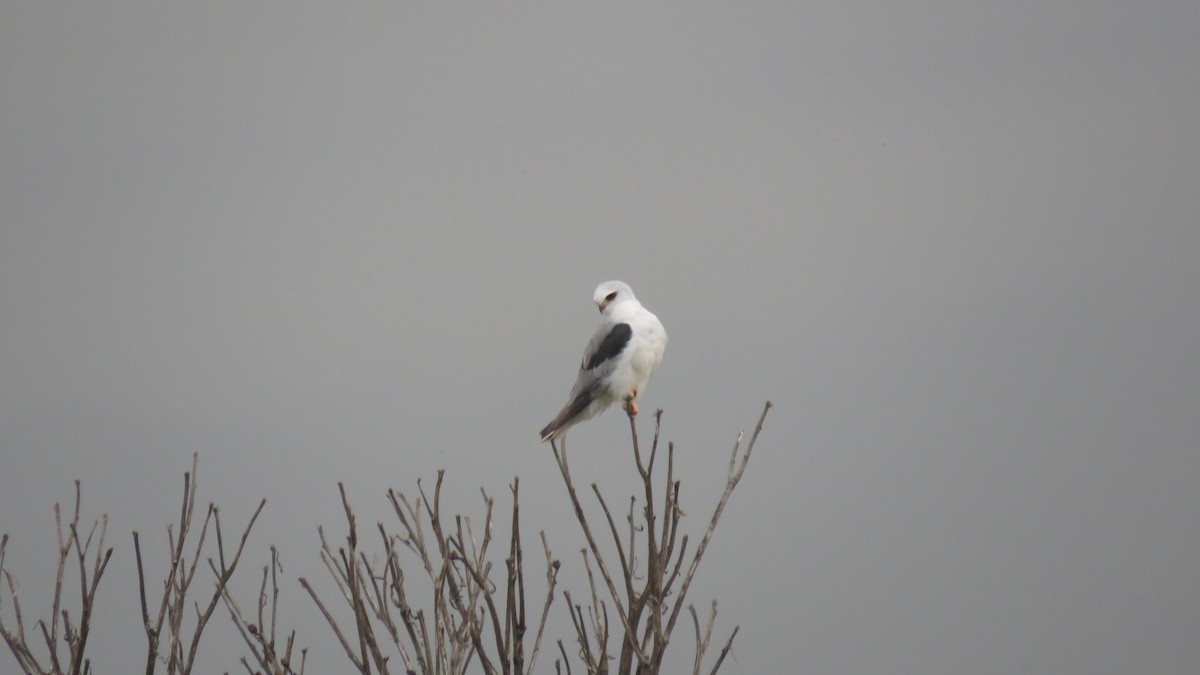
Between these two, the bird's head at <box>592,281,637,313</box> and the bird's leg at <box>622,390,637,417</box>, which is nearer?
the bird's leg at <box>622,390,637,417</box>

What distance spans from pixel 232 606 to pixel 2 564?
373mm

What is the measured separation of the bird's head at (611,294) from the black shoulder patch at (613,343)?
0.11 meters

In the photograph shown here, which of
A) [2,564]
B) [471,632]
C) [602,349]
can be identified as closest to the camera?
[471,632]

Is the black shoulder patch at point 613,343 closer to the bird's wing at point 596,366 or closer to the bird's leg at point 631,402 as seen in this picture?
the bird's wing at point 596,366

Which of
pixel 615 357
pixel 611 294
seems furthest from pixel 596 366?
pixel 611 294

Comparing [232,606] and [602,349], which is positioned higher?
[602,349]

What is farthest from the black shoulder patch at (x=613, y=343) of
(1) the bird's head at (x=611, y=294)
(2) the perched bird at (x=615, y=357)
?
(1) the bird's head at (x=611, y=294)

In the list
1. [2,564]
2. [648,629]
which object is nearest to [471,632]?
[648,629]

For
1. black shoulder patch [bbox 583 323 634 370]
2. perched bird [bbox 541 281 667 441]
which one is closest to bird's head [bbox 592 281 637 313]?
perched bird [bbox 541 281 667 441]

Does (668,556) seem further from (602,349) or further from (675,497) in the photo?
(602,349)

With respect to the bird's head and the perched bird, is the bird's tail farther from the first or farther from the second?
the bird's head

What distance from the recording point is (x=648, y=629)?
5.06 ft

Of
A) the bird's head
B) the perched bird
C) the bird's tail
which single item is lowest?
the bird's tail

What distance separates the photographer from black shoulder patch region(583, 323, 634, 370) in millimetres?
2926
